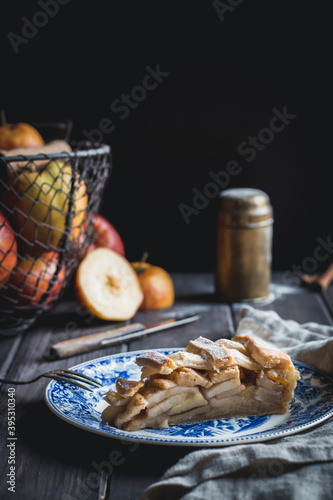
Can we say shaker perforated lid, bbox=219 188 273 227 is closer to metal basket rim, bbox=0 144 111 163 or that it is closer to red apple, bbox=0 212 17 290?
metal basket rim, bbox=0 144 111 163

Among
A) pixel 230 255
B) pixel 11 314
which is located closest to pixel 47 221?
pixel 11 314

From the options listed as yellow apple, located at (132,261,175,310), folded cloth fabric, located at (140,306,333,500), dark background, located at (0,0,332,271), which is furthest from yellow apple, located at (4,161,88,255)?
folded cloth fabric, located at (140,306,333,500)

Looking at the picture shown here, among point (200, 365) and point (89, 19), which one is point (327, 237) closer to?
point (89, 19)

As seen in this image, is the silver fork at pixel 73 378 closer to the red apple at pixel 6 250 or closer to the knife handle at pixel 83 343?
the knife handle at pixel 83 343

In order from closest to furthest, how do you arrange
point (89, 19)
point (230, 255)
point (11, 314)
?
point (11, 314) → point (230, 255) → point (89, 19)

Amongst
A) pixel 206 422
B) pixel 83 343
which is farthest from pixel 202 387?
pixel 83 343

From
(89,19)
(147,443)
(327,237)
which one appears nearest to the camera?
(147,443)

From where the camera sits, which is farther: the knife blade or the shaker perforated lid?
the shaker perforated lid
